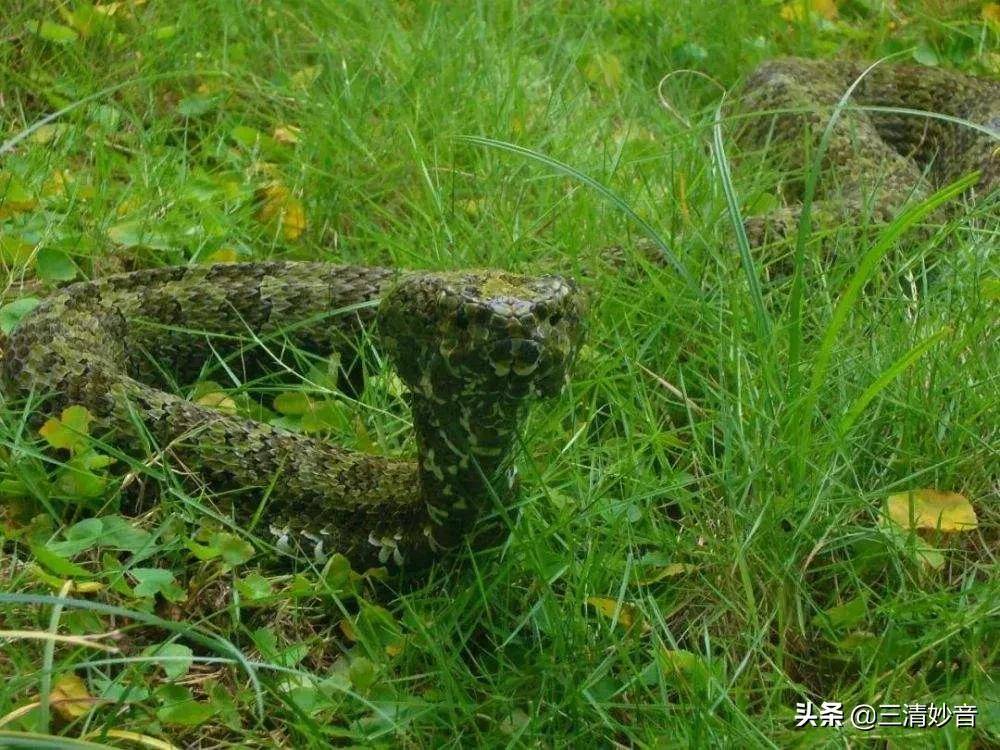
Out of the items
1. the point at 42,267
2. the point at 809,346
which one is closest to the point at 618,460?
the point at 809,346

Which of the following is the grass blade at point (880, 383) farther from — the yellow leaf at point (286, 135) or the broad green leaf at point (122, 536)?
the yellow leaf at point (286, 135)

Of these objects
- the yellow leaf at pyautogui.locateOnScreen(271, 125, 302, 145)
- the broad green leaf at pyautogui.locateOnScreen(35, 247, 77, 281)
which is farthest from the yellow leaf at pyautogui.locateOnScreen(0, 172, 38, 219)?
the yellow leaf at pyautogui.locateOnScreen(271, 125, 302, 145)

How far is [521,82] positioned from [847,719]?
11.1ft

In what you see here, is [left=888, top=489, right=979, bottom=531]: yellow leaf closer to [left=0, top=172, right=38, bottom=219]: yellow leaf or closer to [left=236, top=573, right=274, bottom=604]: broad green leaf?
[left=236, top=573, right=274, bottom=604]: broad green leaf

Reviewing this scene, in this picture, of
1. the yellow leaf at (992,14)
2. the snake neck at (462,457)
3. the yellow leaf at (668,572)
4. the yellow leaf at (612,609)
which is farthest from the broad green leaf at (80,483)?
the yellow leaf at (992,14)

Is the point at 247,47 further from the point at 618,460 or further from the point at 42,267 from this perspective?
the point at 618,460

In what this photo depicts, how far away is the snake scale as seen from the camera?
115 inches

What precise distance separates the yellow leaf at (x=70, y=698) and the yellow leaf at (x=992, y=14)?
5.46 metres

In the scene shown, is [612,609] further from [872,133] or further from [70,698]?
[872,133]

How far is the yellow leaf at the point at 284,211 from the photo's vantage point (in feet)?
16.1

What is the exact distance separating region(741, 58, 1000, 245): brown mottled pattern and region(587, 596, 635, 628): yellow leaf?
199cm

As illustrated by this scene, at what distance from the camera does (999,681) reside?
305cm

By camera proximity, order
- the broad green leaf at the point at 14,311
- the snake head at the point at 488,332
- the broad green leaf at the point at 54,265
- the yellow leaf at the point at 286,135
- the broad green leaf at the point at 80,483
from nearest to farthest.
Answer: the snake head at the point at 488,332 → the broad green leaf at the point at 80,483 → the broad green leaf at the point at 14,311 → the broad green leaf at the point at 54,265 → the yellow leaf at the point at 286,135

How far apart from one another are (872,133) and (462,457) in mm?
3542
